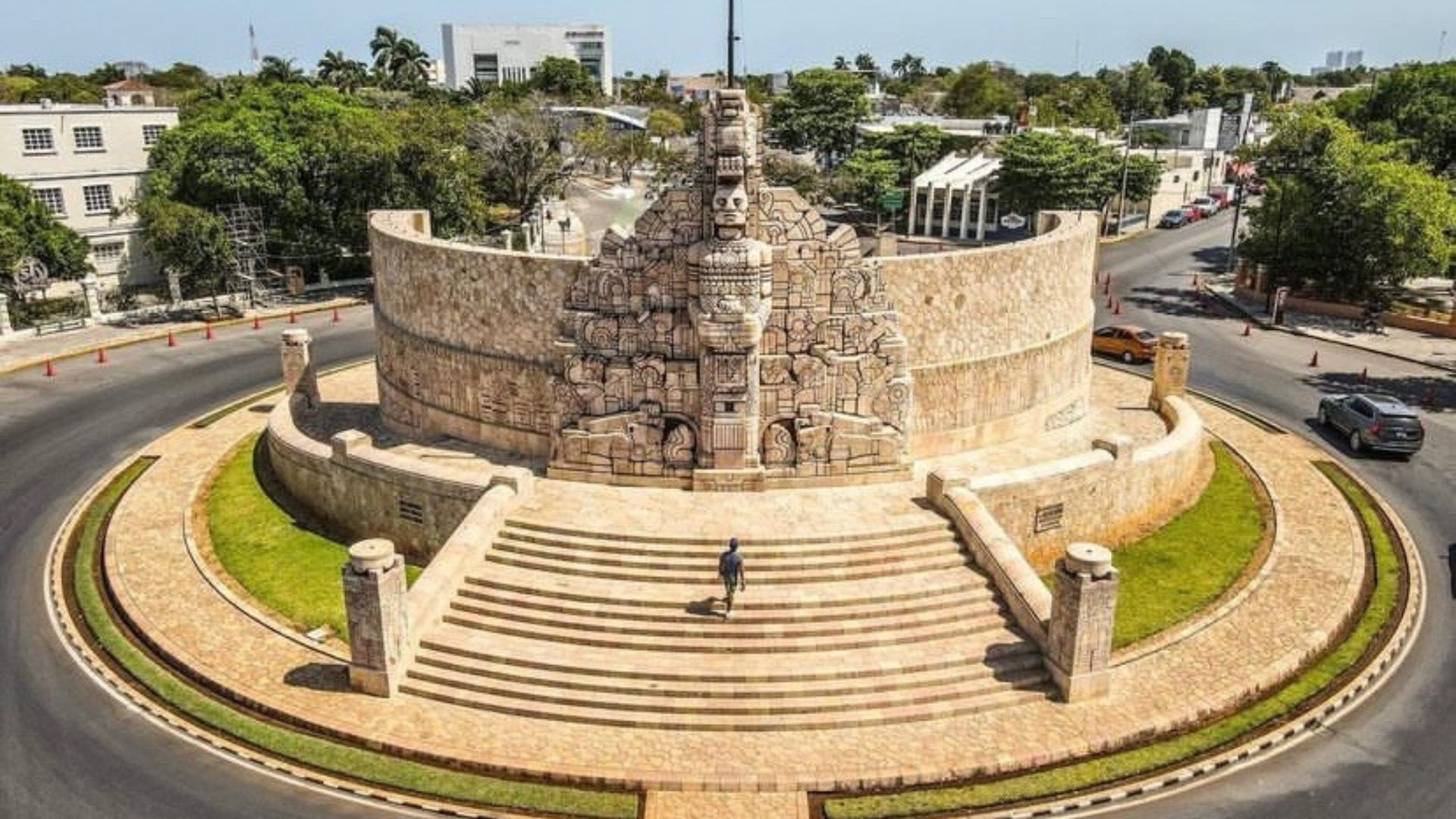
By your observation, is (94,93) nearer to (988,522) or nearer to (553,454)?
(553,454)

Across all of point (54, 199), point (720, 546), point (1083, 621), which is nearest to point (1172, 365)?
point (1083, 621)

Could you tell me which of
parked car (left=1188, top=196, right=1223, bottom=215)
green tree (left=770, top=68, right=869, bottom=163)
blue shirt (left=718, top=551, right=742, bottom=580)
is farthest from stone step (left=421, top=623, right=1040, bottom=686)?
green tree (left=770, top=68, right=869, bottom=163)

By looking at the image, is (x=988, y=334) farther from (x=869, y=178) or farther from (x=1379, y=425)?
(x=869, y=178)

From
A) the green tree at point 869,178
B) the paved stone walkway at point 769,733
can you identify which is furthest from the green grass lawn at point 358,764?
the green tree at point 869,178

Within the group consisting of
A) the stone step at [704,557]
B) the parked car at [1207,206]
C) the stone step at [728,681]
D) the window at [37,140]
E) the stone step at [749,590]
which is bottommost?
the stone step at [728,681]

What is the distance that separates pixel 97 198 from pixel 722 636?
50829 mm

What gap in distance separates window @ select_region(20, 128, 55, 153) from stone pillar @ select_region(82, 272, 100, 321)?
9.97 m

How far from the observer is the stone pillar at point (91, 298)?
46.9 m

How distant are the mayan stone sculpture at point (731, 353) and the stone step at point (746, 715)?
22.0 feet

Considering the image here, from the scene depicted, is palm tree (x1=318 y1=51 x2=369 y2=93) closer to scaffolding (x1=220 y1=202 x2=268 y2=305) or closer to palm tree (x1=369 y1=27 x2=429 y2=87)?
palm tree (x1=369 y1=27 x2=429 y2=87)

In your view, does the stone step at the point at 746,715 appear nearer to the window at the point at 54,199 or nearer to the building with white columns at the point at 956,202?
the window at the point at 54,199

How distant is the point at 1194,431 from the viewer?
27812mm

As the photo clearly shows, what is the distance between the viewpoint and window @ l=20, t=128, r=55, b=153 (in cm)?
5178

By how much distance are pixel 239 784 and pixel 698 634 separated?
26.8ft
